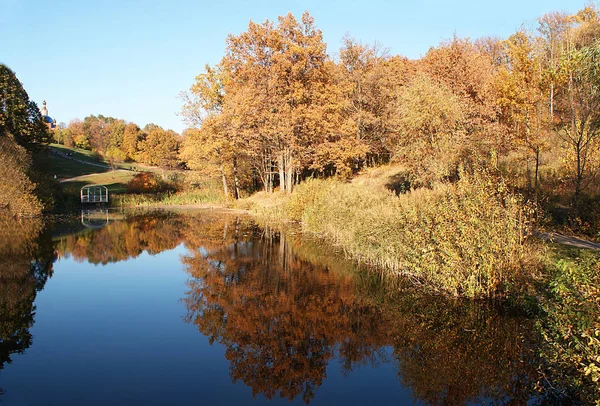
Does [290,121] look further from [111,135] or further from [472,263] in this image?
[111,135]

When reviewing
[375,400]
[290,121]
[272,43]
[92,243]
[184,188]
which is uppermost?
[272,43]

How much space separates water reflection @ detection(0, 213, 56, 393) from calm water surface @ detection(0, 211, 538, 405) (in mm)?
57

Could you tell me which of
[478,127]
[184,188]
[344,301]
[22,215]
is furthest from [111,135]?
[344,301]

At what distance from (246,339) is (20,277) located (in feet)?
30.2

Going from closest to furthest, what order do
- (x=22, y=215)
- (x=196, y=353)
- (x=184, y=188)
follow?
(x=196, y=353)
(x=22, y=215)
(x=184, y=188)

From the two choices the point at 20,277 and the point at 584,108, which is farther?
the point at 584,108

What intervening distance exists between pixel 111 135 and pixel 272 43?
73.1m

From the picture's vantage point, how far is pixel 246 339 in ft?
30.5

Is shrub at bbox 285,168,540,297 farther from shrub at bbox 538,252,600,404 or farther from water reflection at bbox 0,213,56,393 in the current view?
water reflection at bbox 0,213,56,393

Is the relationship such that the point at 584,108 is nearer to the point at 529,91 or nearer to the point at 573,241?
the point at 529,91

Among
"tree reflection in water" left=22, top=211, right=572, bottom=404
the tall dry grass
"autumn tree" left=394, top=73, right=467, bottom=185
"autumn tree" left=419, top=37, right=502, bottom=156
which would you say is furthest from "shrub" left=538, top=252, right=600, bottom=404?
"autumn tree" left=419, top=37, right=502, bottom=156

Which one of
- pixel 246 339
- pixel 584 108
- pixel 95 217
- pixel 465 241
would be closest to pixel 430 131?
pixel 584 108

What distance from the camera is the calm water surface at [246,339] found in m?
7.25

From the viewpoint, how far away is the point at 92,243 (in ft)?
68.6
